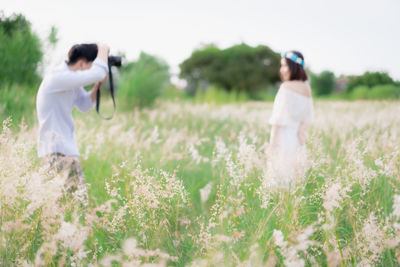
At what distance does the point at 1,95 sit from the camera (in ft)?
14.8

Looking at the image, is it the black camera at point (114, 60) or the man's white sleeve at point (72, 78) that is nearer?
the man's white sleeve at point (72, 78)

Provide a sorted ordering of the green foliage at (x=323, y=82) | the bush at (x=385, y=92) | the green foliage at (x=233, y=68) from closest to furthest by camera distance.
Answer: the bush at (x=385, y=92) → the green foliage at (x=323, y=82) → the green foliage at (x=233, y=68)

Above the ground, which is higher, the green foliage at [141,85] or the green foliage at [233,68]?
the green foliage at [233,68]

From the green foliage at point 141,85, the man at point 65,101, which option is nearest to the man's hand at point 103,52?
the man at point 65,101

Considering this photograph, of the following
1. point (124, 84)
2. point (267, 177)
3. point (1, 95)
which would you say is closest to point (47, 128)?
point (267, 177)

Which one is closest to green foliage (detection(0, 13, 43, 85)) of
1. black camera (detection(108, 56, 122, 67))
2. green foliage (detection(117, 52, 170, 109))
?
green foliage (detection(117, 52, 170, 109))

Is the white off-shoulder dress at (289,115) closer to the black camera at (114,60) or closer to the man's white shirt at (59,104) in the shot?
the black camera at (114,60)

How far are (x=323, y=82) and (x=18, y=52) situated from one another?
2626 centimetres

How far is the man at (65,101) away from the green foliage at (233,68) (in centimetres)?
2595

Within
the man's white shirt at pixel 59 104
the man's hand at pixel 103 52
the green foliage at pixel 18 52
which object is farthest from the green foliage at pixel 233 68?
the man's white shirt at pixel 59 104

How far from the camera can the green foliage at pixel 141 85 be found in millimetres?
8047

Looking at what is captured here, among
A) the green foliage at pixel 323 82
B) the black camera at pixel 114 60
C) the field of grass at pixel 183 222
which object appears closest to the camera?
the field of grass at pixel 183 222

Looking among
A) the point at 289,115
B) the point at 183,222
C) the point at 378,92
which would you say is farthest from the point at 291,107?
the point at 378,92

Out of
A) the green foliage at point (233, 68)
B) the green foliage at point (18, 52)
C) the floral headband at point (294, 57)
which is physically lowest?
the floral headband at point (294, 57)
